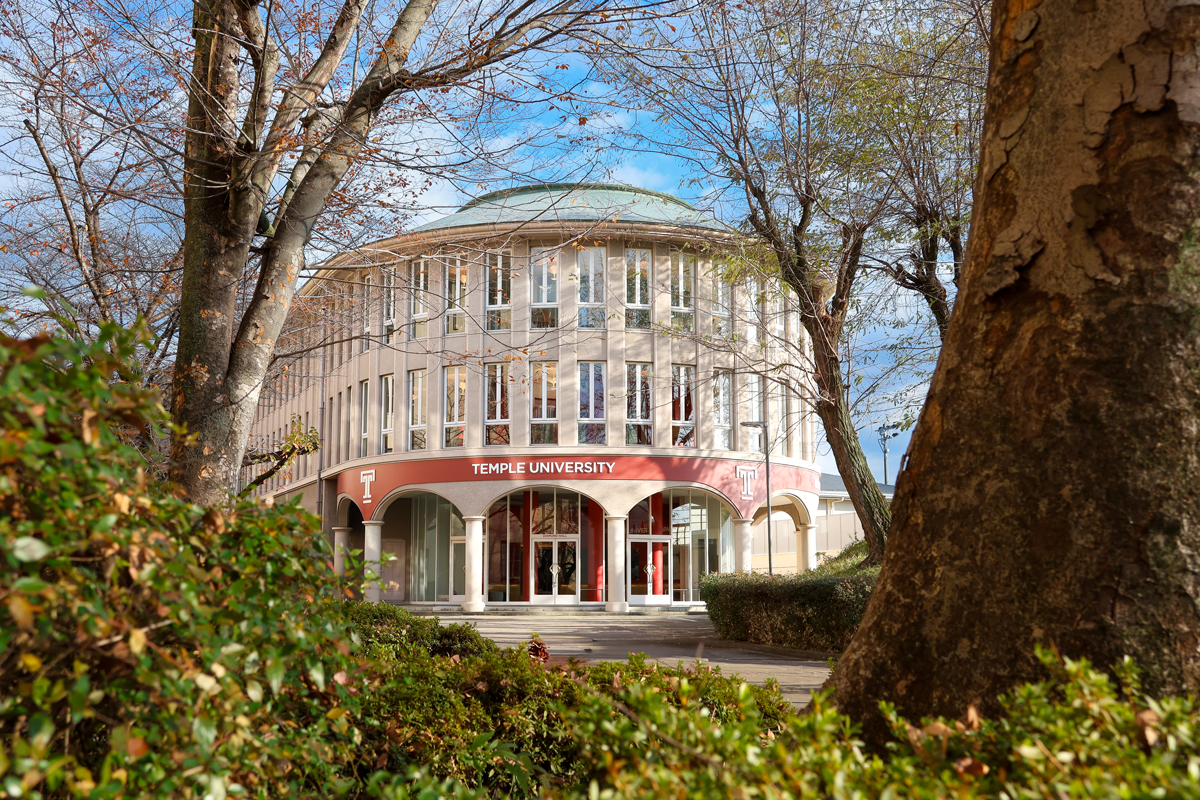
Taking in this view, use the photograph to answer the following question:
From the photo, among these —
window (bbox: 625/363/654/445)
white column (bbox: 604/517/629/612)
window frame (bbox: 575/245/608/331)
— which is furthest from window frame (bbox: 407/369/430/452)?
white column (bbox: 604/517/629/612)

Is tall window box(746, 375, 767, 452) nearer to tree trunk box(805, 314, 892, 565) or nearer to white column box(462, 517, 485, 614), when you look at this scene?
white column box(462, 517, 485, 614)

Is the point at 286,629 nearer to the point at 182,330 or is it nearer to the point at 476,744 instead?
the point at 476,744

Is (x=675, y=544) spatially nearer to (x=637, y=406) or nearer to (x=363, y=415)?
(x=637, y=406)

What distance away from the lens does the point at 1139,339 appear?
2629mm

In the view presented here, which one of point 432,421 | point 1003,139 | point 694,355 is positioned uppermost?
point 694,355

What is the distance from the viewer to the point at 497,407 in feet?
93.0

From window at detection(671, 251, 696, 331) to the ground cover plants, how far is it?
27.2 m

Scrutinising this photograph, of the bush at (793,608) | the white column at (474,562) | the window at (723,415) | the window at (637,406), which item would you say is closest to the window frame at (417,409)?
the white column at (474,562)

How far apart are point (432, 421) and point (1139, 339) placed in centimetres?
2722

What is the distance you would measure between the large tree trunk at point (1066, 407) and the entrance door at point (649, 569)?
26533mm

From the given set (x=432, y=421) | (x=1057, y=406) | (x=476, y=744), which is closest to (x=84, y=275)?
(x=476, y=744)

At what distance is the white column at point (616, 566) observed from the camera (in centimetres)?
2748

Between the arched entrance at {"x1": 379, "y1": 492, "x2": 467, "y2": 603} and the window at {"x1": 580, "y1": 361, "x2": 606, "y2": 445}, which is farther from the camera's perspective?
the arched entrance at {"x1": 379, "y1": 492, "x2": 467, "y2": 603}

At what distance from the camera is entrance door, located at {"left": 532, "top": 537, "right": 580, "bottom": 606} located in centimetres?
2870
